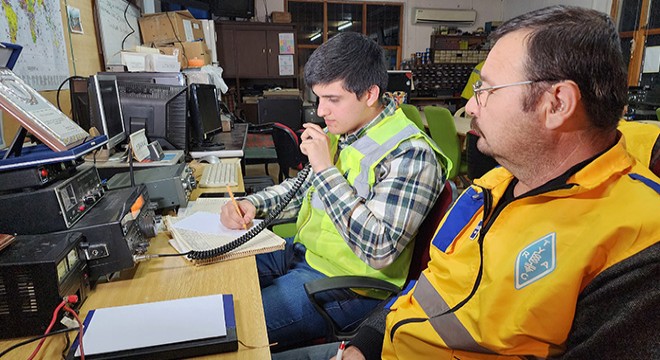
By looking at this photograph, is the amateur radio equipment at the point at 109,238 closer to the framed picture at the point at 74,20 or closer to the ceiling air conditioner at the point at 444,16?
the framed picture at the point at 74,20

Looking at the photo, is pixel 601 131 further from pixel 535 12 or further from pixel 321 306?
pixel 321 306

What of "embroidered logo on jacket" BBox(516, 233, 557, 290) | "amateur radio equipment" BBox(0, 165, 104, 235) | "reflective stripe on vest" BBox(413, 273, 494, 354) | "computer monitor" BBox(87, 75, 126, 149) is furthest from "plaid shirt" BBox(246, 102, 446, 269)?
"computer monitor" BBox(87, 75, 126, 149)

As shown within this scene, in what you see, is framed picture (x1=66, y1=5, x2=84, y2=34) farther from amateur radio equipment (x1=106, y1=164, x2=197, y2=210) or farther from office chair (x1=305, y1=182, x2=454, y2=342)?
office chair (x1=305, y1=182, x2=454, y2=342)

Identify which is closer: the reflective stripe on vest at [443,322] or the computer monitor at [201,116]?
the reflective stripe on vest at [443,322]

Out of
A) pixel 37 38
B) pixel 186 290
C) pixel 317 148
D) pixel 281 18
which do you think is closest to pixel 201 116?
pixel 37 38

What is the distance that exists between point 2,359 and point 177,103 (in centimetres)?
178

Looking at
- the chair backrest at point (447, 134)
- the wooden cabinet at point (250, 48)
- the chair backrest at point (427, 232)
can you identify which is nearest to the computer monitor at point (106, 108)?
the chair backrest at point (427, 232)

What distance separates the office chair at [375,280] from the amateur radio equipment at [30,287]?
1.95ft

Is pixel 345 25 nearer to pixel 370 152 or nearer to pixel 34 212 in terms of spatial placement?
pixel 370 152

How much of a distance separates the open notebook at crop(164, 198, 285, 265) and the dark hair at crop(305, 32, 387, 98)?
0.55m

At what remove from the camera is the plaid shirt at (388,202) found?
1.11 m

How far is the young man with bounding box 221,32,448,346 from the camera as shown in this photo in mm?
1129

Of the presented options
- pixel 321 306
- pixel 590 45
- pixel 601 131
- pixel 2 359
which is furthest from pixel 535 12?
pixel 2 359

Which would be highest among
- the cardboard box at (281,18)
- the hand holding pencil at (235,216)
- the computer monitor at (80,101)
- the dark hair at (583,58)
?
the cardboard box at (281,18)
